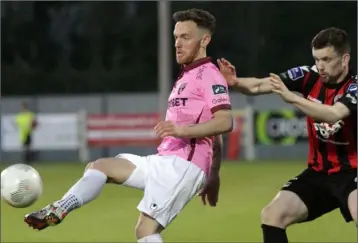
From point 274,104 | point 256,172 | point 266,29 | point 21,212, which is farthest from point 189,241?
point 266,29

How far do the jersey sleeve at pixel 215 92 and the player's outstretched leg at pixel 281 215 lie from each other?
34.0 inches

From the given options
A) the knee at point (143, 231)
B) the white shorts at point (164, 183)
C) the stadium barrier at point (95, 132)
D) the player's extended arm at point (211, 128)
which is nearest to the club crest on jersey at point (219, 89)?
the player's extended arm at point (211, 128)

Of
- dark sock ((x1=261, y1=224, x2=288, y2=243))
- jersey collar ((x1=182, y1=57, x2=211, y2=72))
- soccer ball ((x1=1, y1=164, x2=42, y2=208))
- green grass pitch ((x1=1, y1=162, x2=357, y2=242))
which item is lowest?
green grass pitch ((x1=1, y1=162, x2=357, y2=242))

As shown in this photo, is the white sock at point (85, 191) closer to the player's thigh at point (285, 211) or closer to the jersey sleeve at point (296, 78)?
the player's thigh at point (285, 211)

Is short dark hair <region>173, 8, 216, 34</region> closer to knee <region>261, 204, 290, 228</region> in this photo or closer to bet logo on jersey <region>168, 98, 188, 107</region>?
bet logo on jersey <region>168, 98, 188, 107</region>

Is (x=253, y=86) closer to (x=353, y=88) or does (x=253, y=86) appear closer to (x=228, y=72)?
(x=228, y=72)

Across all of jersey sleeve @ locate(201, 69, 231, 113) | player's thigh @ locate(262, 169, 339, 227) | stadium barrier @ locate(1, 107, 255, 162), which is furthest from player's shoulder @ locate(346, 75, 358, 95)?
stadium barrier @ locate(1, 107, 255, 162)

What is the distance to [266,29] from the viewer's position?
2911 centimetres

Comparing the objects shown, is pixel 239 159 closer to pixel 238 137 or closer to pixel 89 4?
pixel 238 137

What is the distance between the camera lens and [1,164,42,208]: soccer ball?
6598 millimetres

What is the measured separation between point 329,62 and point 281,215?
45.8 inches

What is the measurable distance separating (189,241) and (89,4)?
67.8 feet

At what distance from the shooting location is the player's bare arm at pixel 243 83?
23.6 ft

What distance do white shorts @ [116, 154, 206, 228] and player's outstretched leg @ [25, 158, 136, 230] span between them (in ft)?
0.26
